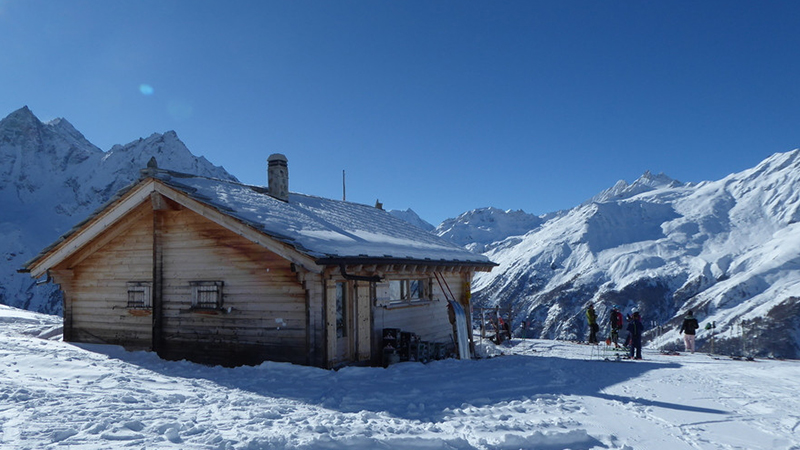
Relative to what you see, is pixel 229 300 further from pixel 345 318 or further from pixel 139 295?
pixel 139 295

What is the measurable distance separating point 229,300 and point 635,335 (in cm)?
1215

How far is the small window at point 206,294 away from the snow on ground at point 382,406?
1350 millimetres

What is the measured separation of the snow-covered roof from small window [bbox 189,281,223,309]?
6.18 ft

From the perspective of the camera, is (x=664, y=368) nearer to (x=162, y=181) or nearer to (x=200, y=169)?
(x=162, y=181)

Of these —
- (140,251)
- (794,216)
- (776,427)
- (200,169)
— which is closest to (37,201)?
(200,169)

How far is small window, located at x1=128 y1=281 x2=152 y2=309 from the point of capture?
12656 millimetres

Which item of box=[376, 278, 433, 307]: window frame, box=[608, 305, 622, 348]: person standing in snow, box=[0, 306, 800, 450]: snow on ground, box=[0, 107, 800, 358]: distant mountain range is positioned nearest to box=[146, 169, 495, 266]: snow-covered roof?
box=[376, 278, 433, 307]: window frame

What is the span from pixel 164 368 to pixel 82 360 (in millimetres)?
1678

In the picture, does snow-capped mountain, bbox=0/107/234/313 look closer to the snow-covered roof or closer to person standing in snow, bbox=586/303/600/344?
the snow-covered roof

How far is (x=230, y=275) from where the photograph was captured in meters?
11.6

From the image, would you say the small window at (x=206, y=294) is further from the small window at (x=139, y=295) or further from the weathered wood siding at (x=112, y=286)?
the weathered wood siding at (x=112, y=286)

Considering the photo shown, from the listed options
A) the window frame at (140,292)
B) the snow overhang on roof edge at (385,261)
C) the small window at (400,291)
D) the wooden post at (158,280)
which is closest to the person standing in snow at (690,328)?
the snow overhang on roof edge at (385,261)

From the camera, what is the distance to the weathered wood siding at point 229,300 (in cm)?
1097

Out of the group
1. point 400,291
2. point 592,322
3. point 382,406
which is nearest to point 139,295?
point 400,291
